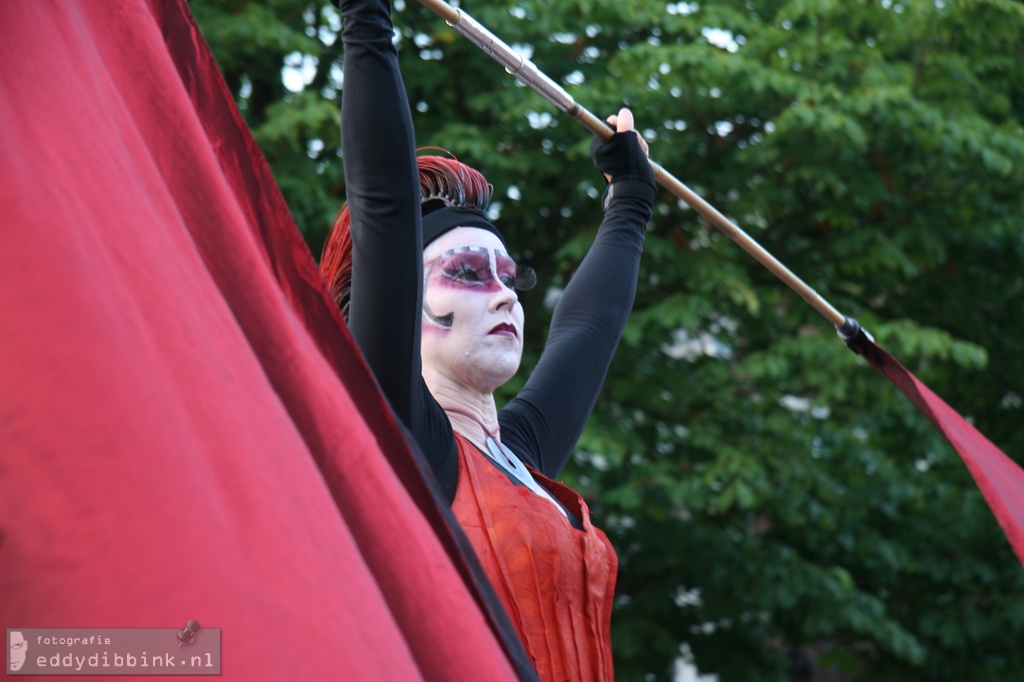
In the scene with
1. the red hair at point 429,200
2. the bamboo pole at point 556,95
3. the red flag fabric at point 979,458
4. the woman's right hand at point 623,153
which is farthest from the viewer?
the red flag fabric at point 979,458

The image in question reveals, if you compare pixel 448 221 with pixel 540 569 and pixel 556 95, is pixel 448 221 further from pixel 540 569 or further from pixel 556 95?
pixel 540 569

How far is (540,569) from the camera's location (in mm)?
2049

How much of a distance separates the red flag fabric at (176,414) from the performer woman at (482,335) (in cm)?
45

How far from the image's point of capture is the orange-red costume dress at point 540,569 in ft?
6.63

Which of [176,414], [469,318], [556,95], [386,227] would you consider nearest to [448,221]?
[469,318]

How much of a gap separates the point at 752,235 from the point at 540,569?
485 centimetres

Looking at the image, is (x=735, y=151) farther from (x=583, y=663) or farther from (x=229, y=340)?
(x=229, y=340)

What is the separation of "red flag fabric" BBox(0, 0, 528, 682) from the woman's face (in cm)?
85

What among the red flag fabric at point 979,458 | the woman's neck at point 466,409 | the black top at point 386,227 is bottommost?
the red flag fabric at point 979,458

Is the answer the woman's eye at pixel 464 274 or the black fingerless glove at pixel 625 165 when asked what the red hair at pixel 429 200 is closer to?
the woman's eye at pixel 464 274

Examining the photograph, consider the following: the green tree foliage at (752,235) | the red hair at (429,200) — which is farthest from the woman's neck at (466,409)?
the green tree foliage at (752,235)

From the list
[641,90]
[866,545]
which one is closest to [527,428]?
[641,90]

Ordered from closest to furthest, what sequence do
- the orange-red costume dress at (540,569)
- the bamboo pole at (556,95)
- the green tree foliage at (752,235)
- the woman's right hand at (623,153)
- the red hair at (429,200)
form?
the orange-red costume dress at (540,569) → the bamboo pole at (556,95) → the red hair at (429,200) → the woman's right hand at (623,153) → the green tree foliage at (752,235)

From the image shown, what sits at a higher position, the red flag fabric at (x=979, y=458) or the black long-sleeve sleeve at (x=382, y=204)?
the black long-sleeve sleeve at (x=382, y=204)
